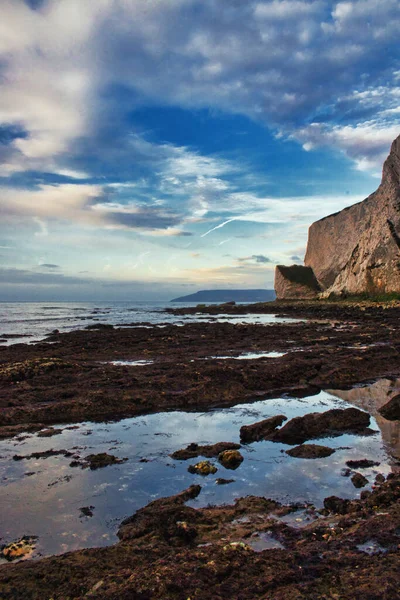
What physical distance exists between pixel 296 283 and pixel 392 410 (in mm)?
83566

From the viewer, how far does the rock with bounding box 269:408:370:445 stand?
6.53 meters

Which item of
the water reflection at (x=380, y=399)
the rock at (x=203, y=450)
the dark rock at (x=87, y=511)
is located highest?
the dark rock at (x=87, y=511)

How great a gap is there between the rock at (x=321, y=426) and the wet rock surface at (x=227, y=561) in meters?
2.40

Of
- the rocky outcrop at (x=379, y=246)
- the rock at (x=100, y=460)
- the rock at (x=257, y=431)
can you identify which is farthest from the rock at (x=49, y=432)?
the rocky outcrop at (x=379, y=246)

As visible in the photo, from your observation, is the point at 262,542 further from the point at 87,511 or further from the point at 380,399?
the point at 380,399

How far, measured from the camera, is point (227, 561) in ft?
10.1

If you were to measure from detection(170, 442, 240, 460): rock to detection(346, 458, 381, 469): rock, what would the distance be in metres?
1.62

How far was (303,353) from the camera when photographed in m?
14.5

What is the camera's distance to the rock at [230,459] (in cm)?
541

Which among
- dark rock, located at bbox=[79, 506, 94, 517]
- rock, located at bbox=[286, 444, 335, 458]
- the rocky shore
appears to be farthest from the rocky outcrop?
dark rock, located at bbox=[79, 506, 94, 517]

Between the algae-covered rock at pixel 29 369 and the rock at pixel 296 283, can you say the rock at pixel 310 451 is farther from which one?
the rock at pixel 296 283

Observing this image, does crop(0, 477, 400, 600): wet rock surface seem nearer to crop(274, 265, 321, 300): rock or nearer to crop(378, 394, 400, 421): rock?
crop(378, 394, 400, 421): rock

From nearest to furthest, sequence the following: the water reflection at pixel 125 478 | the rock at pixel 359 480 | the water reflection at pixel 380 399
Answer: the water reflection at pixel 125 478, the rock at pixel 359 480, the water reflection at pixel 380 399

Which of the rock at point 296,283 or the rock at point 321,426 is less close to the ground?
the rock at point 296,283
